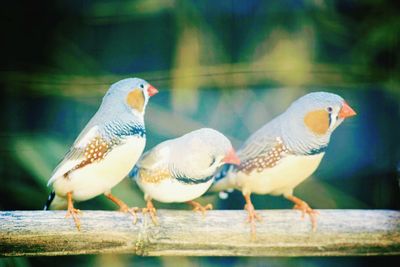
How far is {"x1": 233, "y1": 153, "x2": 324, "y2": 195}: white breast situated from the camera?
151cm

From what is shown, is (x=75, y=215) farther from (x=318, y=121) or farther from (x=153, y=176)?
(x=318, y=121)

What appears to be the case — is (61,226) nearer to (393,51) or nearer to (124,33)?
(124,33)

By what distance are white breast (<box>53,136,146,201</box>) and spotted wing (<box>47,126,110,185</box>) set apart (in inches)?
0.6

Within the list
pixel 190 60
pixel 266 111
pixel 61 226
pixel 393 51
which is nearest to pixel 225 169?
pixel 266 111

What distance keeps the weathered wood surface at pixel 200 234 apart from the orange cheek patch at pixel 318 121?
25cm

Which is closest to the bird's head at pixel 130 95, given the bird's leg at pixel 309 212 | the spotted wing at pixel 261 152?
the spotted wing at pixel 261 152

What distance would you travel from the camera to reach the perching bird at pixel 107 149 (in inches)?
58.5

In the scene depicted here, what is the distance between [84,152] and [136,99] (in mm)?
227

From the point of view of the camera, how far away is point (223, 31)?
1.74m

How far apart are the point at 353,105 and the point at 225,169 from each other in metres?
0.50

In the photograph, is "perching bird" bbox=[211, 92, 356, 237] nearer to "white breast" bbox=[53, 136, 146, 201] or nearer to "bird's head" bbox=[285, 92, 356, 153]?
"bird's head" bbox=[285, 92, 356, 153]

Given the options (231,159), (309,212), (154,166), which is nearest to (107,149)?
(154,166)

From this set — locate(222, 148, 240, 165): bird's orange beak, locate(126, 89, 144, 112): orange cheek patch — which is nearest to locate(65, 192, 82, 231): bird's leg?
locate(126, 89, 144, 112): orange cheek patch

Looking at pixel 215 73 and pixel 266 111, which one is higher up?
pixel 215 73
